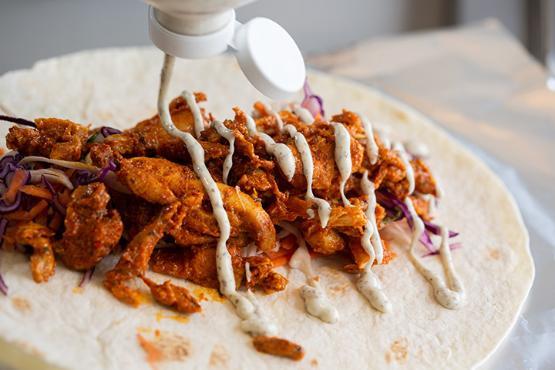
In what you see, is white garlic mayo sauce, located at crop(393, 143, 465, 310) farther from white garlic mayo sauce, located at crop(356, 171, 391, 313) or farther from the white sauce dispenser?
the white sauce dispenser

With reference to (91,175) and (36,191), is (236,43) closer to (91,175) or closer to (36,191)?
(91,175)

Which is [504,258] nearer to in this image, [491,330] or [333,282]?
[491,330]

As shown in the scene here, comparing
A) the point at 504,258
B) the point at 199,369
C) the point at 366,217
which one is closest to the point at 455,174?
the point at 504,258

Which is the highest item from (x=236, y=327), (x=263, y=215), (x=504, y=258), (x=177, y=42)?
(x=177, y=42)

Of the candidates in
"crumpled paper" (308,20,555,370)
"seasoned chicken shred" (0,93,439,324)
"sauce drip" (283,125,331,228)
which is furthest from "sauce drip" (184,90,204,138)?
"crumpled paper" (308,20,555,370)

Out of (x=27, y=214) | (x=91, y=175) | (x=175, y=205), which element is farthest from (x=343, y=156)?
(x=27, y=214)

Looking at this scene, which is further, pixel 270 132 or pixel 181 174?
pixel 270 132

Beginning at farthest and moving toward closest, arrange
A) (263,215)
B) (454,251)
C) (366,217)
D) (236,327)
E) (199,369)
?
(454,251) → (366,217) → (263,215) → (236,327) → (199,369)
